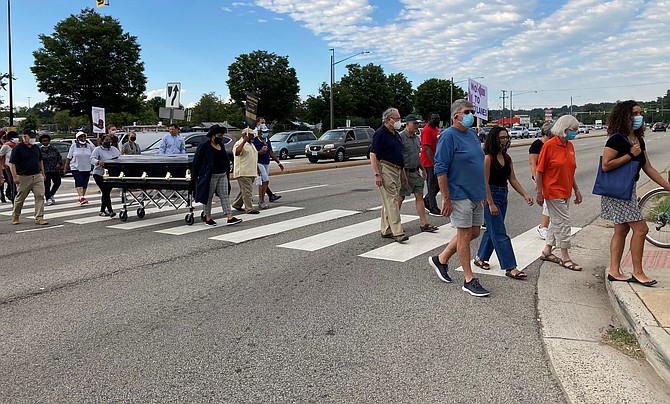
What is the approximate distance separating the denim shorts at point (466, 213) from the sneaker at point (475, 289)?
582 mm

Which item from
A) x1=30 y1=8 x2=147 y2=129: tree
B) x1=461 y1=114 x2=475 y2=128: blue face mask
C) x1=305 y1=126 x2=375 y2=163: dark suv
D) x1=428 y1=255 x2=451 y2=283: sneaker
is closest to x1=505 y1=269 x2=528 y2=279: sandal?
x1=428 y1=255 x2=451 y2=283: sneaker

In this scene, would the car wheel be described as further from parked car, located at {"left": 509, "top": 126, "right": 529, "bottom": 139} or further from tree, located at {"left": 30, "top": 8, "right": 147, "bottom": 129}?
parked car, located at {"left": 509, "top": 126, "right": 529, "bottom": 139}

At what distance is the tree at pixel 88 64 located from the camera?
42.2 metres

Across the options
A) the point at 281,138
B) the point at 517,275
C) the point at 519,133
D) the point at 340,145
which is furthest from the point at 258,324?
the point at 519,133

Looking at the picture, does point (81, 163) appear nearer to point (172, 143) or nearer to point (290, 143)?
point (172, 143)

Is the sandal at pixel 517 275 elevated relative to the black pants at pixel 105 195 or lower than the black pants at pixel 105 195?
lower

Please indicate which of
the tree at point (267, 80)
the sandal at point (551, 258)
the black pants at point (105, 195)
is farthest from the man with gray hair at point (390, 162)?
the tree at point (267, 80)

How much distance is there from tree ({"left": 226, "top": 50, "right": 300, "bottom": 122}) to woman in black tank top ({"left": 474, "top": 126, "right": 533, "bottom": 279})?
214 feet

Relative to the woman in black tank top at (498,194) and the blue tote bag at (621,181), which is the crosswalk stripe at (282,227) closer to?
the woman in black tank top at (498,194)

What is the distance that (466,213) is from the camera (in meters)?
5.52

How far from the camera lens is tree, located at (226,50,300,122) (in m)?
69.7

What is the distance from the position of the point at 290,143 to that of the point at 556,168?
2765 cm

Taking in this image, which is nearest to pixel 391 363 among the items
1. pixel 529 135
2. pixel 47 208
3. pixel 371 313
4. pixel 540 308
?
pixel 371 313

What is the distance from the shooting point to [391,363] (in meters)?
4.00
